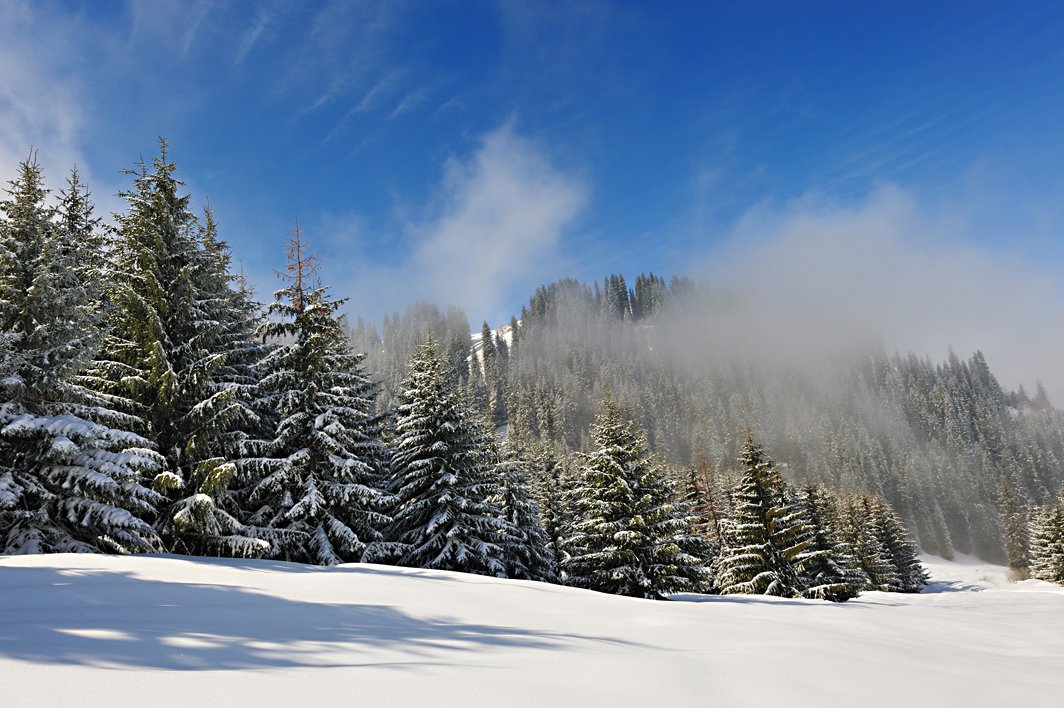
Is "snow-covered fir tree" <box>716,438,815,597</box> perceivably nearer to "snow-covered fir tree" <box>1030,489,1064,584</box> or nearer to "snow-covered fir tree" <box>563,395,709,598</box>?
"snow-covered fir tree" <box>563,395,709,598</box>

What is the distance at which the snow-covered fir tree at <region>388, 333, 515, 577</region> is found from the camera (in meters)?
19.6

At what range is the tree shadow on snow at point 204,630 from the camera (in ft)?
10.9

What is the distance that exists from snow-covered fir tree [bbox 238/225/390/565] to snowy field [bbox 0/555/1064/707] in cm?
920

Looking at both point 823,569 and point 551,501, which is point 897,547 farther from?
point 551,501

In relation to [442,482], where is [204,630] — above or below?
below

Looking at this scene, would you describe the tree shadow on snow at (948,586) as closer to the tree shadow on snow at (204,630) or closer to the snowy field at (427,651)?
the snowy field at (427,651)

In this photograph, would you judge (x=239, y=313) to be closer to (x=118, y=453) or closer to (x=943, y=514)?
(x=118, y=453)

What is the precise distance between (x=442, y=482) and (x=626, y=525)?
27.5ft

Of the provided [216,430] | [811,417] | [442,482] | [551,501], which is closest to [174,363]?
[216,430]

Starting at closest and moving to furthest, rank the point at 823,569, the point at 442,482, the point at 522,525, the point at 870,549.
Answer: the point at 442,482
the point at 522,525
the point at 823,569
the point at 870,549

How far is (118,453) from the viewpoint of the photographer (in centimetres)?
1250

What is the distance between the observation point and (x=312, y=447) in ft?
57.9

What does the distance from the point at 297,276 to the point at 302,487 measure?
25.6 feet

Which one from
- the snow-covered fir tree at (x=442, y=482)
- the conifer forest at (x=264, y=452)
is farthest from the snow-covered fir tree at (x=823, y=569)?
the snow-covered fir tree at (x=442, y=482)
